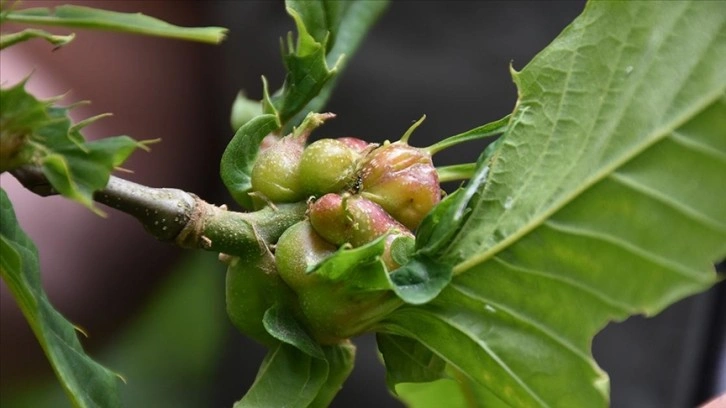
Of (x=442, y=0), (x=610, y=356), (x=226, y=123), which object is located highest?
(x=442, y=0)

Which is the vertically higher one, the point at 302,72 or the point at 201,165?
the point at 302,72

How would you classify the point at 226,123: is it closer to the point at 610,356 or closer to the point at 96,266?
the point at 96,266

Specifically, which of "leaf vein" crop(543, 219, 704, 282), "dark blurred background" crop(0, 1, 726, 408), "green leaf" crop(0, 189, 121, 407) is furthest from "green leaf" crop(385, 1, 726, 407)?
"dark blurred background" crop(0, 1, 726, 408)

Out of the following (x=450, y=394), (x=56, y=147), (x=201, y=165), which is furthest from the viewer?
(x=201, y=165)

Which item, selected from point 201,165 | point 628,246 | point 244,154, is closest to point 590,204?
point 628,246

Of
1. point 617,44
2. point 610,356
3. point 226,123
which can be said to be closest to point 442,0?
point 226,123

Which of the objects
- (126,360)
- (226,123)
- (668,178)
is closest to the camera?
(668,178)

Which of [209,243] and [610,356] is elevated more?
[209,243]

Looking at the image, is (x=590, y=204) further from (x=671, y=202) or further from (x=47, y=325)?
(x=47, y=325)
